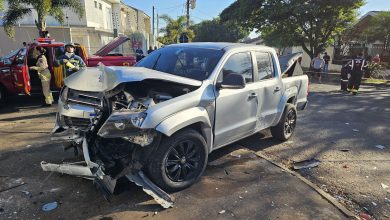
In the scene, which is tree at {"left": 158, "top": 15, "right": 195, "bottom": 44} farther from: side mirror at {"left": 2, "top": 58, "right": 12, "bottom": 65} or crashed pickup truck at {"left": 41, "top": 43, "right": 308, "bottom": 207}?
crashed pickup truck at {"left": 41, "top": 43, "right": 308, "bottom": 207}

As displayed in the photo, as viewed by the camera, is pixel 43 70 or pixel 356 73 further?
pixel 356 73

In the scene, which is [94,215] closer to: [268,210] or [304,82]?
[268,210]

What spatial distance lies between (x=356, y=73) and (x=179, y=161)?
12.2 m

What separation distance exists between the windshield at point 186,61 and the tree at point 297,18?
58.7 feet

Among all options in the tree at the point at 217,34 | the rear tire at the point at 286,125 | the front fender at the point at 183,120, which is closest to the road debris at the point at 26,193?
the front fender at the point at 183,120

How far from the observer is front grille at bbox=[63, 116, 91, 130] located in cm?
384

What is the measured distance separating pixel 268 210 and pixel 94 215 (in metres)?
1.97

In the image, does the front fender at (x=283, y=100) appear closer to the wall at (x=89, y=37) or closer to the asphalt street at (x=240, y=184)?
the asphalt street at (x=240, y=184)

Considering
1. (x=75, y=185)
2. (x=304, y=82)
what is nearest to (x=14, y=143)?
(x=75, y=185)

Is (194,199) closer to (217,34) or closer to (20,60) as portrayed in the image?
(20,60)

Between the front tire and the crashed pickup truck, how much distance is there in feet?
0.04

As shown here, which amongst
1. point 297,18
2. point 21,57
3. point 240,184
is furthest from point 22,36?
point 240,184

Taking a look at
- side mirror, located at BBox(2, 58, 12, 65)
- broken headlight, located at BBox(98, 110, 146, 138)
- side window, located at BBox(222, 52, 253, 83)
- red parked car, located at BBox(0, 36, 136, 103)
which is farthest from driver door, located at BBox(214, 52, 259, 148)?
side mirror, located at BBox(2, 58, 12, 65)

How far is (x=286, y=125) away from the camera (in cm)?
629
